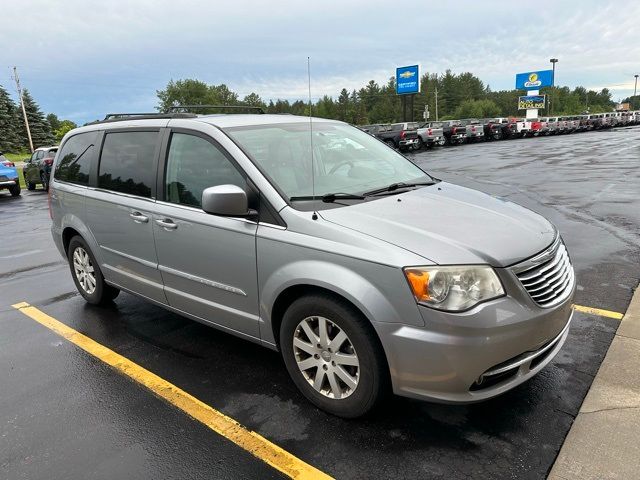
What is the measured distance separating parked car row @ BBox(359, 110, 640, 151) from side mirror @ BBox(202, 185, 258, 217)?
58.4 ft

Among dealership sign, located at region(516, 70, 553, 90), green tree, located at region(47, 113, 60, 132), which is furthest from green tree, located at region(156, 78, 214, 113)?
dealership sign, located at region(516, 70, 553, 90)

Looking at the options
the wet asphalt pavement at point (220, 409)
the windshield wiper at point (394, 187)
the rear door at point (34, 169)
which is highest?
the windshield wiper at point (394, 187)

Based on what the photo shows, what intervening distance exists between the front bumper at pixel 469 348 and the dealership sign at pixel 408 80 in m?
50.8

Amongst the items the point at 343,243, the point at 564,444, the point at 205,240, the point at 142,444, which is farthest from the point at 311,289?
the point at 564,444

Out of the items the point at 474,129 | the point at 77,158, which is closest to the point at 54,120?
the point at 474,129

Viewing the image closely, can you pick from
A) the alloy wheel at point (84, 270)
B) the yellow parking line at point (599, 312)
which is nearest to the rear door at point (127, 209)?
the alloy wheel at point (84, 270)

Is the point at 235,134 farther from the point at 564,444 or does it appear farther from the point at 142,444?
the point at 564,444

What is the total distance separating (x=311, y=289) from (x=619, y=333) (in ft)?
8.64

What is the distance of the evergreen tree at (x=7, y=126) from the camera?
64375 millimetres

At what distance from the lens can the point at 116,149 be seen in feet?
14.8

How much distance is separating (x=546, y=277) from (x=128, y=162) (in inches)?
135

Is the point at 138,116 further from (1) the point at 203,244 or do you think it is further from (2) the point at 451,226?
(2) the point at 451,226

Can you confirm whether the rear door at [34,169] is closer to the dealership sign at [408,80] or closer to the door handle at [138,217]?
the door handle at [138,217]

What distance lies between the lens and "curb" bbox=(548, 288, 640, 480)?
2.49 m
